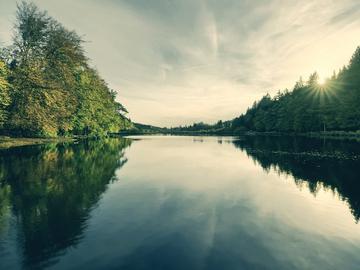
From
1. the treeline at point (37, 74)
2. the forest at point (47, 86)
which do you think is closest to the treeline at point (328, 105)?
the forest at point (47, 86)

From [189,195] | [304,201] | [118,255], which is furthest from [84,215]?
[304,201]

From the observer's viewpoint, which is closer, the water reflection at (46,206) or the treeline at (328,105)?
the water reflection at (46,206)

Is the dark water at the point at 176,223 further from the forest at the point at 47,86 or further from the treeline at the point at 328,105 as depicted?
the treeline at the point at 328,105

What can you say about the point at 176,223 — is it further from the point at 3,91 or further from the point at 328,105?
the point at 328,105

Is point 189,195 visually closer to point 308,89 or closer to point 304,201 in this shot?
point 304,201

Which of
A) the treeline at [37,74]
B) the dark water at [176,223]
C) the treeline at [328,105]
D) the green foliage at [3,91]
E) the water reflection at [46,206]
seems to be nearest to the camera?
the dark water at [176,223]

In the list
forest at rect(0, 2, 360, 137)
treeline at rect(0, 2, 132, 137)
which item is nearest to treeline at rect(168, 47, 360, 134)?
forest at rect(0, 2, 360, 137)

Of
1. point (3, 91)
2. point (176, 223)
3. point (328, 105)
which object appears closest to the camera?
point (176, 223)

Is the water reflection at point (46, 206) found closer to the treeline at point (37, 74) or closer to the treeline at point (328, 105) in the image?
the treeline at point (37, 74)

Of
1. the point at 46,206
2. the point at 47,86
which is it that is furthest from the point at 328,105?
the point at 46,206

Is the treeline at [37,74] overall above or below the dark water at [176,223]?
above

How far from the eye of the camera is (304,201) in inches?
438

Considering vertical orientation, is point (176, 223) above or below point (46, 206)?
below

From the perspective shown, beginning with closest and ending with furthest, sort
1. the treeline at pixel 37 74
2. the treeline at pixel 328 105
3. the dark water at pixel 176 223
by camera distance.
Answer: the dark water at pixel 176 223 → the treeline at pixel 37 74 → the treeline at pixel 328 105
